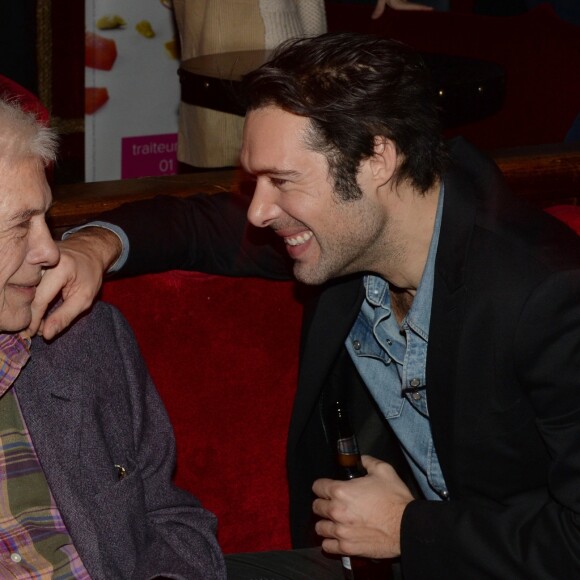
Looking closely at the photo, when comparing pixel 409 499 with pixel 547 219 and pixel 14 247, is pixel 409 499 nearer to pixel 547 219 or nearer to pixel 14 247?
pixel 547 219

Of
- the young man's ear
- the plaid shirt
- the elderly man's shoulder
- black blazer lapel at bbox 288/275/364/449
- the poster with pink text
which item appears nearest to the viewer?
the plaid shirt

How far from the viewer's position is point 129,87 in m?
5.30

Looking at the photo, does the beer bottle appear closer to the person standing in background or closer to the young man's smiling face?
Answer: the young man's smiling face

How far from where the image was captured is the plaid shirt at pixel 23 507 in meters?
1.66

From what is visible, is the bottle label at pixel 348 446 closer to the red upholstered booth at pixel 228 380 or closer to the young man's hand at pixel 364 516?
the young man's hand at pixel 364 516

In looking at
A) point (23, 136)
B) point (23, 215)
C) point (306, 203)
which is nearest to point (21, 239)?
point (23, 215)

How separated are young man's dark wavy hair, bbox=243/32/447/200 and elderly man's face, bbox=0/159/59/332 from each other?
0.50m

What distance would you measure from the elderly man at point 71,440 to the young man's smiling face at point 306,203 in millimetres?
375

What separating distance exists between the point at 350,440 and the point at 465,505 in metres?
0.33

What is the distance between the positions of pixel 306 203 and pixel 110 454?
1.95 feet

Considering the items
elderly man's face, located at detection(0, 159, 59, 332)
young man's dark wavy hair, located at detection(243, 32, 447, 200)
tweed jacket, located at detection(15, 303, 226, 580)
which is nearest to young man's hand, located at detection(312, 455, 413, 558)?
tweed jacket, located at detection(15, 303, 226, 580)

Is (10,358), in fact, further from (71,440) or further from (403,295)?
(403,295)

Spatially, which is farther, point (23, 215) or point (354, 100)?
point (354, 100)

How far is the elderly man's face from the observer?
155 cm
